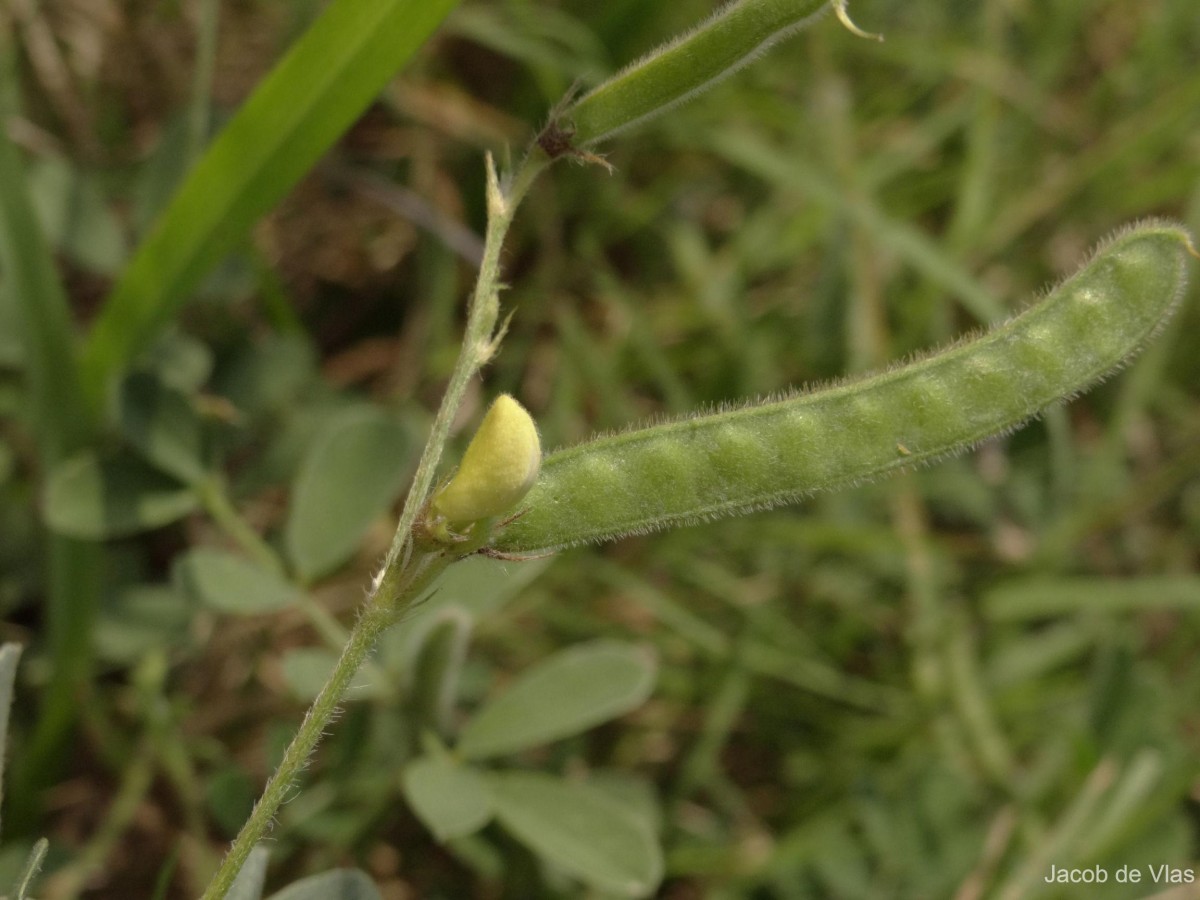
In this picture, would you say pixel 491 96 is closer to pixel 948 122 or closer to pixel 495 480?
pixel 948 122

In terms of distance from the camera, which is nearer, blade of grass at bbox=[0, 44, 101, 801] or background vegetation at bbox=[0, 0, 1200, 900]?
blade of grass at bbox=[0, 44, 101, 801]

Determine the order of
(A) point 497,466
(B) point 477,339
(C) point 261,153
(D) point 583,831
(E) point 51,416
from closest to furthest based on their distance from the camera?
(A) point 497,466
(B) point 477,339
(C) point 261,153
(D) point 583,831
(E) point 51,416

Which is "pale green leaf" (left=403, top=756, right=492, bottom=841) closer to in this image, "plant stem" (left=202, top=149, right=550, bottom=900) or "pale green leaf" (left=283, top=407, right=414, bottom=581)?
"pale green leaf" (left=283, top=407, right=414, bottom=581)

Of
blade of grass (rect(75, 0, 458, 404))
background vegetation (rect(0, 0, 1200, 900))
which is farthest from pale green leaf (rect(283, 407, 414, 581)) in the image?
blade of grass (rect(75, 0, 458, 404))

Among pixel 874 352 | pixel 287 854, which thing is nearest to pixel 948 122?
pixel 874 352

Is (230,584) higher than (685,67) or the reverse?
the reverse

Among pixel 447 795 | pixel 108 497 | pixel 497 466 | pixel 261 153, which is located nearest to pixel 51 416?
pixel 108 497

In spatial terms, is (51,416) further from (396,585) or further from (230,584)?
(396,585)
